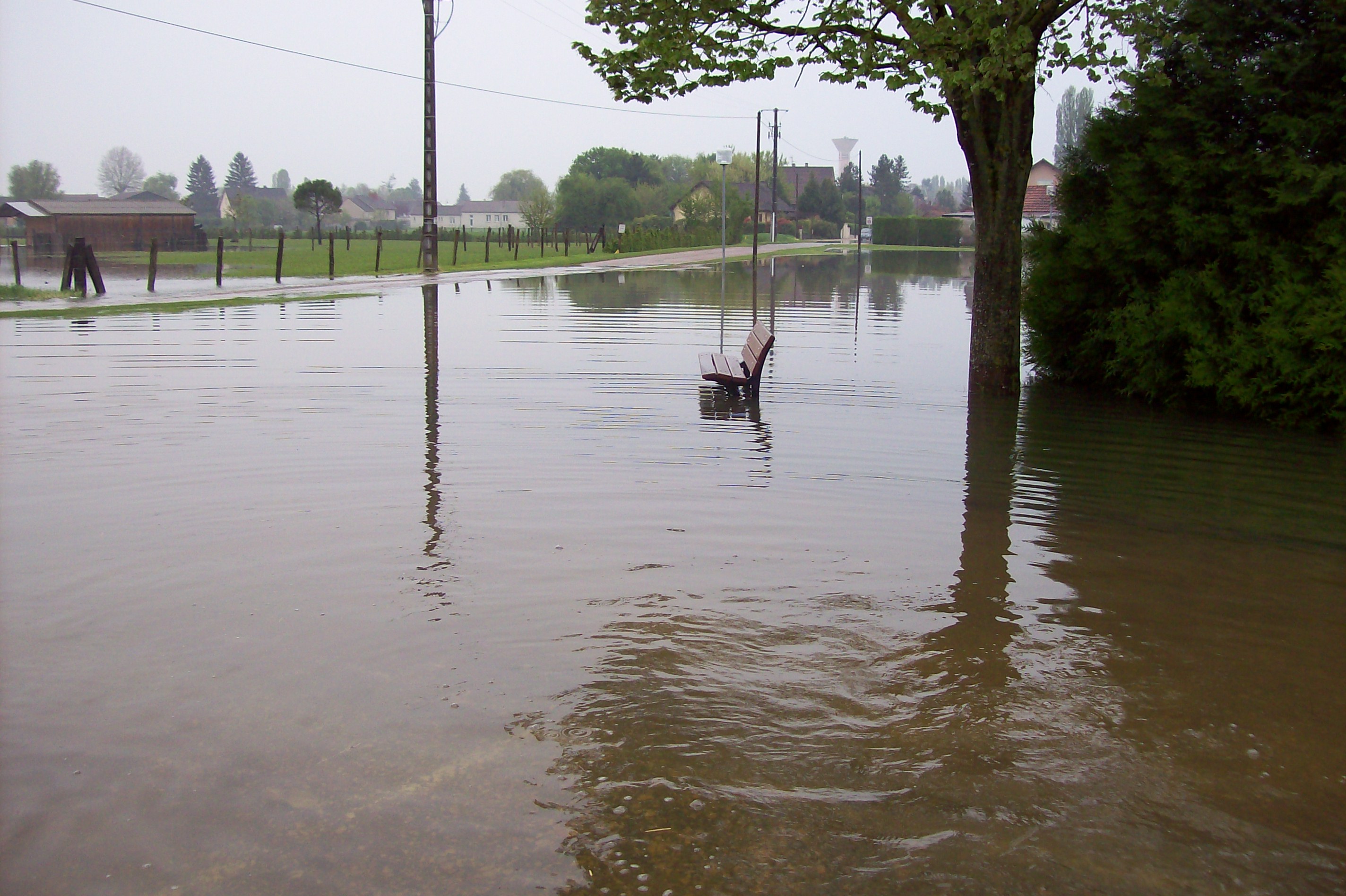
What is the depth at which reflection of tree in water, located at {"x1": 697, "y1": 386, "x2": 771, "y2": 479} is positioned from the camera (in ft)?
29.1

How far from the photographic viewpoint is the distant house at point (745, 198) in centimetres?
9938

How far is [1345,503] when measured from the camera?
7730 mm

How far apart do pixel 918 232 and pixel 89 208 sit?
61776 millimetres

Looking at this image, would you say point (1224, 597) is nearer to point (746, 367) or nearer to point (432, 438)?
point (432, 438)

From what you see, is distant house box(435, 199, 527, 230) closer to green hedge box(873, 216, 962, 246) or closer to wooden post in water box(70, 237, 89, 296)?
green hedge box(873, 216, 962, 246)

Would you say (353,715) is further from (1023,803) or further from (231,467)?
(231,467)

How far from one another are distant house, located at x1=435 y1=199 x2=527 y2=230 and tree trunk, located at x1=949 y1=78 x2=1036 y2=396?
170427mm

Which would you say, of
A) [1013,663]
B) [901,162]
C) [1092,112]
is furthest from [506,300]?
[901,162]

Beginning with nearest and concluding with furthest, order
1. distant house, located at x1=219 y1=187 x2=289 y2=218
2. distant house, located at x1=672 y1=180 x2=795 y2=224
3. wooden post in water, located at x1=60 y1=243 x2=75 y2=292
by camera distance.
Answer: wooden post in water, located at x1=60 y1=243 x2=75 y2=292 → distant house, located at x1=672 y1=180 x2=795 y2=224 → distant house, located at x1=219 y1=187 x2=289 y2=218

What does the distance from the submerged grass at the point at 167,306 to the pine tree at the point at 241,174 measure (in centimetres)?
16640

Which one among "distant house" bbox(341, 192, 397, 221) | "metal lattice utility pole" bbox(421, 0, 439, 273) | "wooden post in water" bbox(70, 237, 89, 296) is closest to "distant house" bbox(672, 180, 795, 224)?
"metal lattice utility pole" bbox(421, 0, 439, 273)

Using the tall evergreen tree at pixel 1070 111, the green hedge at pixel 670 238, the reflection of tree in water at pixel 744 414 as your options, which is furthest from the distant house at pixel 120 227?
A: the tall evergreen tree at pixel 1070 111

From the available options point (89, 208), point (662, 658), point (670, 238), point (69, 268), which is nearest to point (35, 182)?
point (89, 208)

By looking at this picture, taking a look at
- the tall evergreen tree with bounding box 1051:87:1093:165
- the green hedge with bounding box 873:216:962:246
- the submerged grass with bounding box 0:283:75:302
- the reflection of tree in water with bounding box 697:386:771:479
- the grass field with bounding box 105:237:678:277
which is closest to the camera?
the reflection of tree in water with bounding box 697:386:771:479
